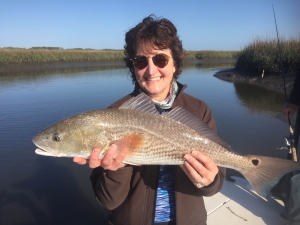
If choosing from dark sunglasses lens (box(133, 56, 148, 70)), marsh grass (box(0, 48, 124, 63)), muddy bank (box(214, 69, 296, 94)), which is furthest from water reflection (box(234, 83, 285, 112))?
marsh grass (box(0, 48, 124, 63))

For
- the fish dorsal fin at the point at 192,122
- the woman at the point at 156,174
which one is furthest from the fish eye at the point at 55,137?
the fish dorsal fin at the point at 192,122

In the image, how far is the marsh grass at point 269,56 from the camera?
1825cm

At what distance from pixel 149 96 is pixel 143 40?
2.00ft

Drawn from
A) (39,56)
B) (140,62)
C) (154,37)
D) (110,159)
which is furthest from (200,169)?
(39,56)

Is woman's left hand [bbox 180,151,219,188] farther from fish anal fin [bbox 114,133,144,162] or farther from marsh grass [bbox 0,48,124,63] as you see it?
marsh grass [bbox 0,48,124,63]

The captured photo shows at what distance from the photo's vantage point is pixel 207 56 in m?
71.6

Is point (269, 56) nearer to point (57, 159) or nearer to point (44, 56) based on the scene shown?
point (57, 159)

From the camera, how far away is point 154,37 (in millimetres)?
2500

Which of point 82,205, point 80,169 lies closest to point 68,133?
point 82,205

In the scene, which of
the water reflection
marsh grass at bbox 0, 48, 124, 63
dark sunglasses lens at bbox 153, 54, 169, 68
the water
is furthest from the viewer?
marsh grass at bbox 0, 48, 124, 63

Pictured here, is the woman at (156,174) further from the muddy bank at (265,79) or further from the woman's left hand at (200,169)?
the muddy bank at (265,79)

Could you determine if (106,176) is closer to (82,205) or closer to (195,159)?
(195,159)

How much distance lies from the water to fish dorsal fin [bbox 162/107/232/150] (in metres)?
3.53

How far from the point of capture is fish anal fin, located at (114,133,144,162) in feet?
7.40
